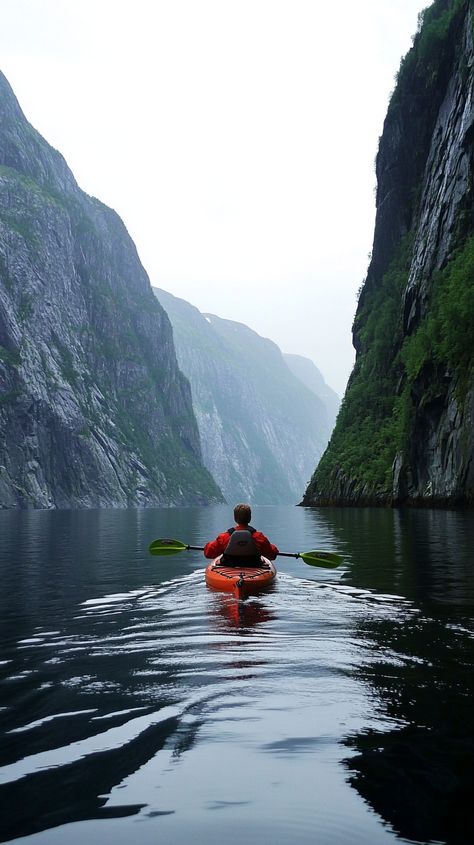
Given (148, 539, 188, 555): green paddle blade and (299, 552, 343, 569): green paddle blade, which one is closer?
(299, 552, 343, 569): green paddle blade

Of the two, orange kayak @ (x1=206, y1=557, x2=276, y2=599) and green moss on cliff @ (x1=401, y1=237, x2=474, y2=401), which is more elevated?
green moss on cliff @ (x1=401, y1=237, x2=474, y2=401)

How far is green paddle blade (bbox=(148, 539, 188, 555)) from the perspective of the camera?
17297 millimetres

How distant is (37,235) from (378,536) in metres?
137

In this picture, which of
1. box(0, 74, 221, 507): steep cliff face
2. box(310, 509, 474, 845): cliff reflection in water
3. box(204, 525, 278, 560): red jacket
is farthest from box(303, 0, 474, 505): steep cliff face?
box(0, 74, 221, 507): steep cliff face

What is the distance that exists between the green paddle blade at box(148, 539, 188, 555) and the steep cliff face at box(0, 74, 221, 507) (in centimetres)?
8834

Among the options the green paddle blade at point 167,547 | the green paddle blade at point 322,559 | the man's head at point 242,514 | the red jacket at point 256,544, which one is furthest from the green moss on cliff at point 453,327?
the man's head at point 242,514

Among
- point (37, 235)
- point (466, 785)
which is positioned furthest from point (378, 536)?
point (37, 235)

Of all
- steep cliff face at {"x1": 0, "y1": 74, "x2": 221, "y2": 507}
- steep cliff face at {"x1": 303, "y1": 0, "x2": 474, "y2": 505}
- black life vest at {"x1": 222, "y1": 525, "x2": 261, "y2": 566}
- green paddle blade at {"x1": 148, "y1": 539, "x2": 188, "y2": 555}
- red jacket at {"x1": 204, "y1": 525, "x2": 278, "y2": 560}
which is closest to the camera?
black life vest at {"x1": 222, "y1": 525, "x2": 261, "y2": 566}

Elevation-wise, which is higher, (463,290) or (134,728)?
(463,290)

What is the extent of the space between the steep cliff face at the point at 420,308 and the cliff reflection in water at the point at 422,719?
3309cm

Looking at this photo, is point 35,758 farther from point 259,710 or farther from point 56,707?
point 259,710

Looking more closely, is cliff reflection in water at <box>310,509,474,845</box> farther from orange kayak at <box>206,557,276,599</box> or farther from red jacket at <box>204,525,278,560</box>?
red jacket at <box>204,525,278,560</box>

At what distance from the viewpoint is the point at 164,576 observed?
16438mm

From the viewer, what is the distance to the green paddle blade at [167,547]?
17.3 meters
